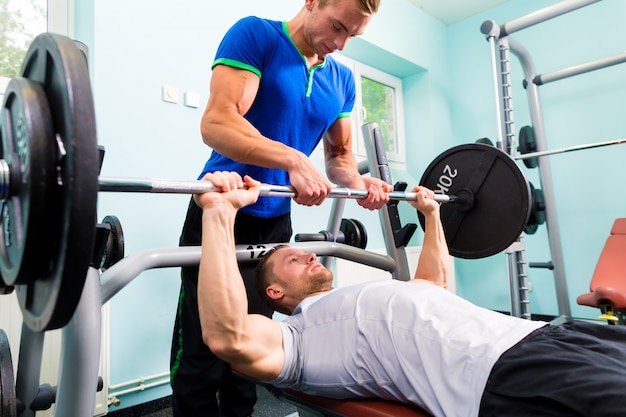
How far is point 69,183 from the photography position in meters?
0.51

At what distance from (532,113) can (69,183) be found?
296cm

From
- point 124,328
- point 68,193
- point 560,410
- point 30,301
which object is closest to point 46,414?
point 124,328

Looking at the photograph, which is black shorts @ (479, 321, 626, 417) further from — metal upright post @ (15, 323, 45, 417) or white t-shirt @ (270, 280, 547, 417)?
metal upright post @ (15, 323, 45, 417)

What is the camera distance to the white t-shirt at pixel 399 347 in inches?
33.4

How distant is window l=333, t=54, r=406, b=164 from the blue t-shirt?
2.08 meters

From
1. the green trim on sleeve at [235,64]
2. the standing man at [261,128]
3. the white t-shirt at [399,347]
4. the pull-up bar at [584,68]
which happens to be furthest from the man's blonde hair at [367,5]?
the pull-up bar at [584,68]

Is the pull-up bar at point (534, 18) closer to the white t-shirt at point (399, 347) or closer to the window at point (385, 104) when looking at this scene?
the window at point (385, 104)

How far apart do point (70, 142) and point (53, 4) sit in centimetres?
172

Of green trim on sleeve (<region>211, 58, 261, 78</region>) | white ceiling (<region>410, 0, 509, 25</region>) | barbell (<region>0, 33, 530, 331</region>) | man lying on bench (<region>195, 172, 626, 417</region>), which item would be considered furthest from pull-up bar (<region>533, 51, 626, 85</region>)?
barbell (<region>0, 33, 530, 331</region>)

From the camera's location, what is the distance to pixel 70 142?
0.51 meters

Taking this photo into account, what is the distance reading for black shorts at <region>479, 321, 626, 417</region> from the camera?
0.71 meters

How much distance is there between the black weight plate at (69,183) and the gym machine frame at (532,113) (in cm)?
233

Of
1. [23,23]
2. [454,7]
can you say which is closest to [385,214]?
[23,23]

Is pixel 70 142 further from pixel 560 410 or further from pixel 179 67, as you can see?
pixel 179 67
